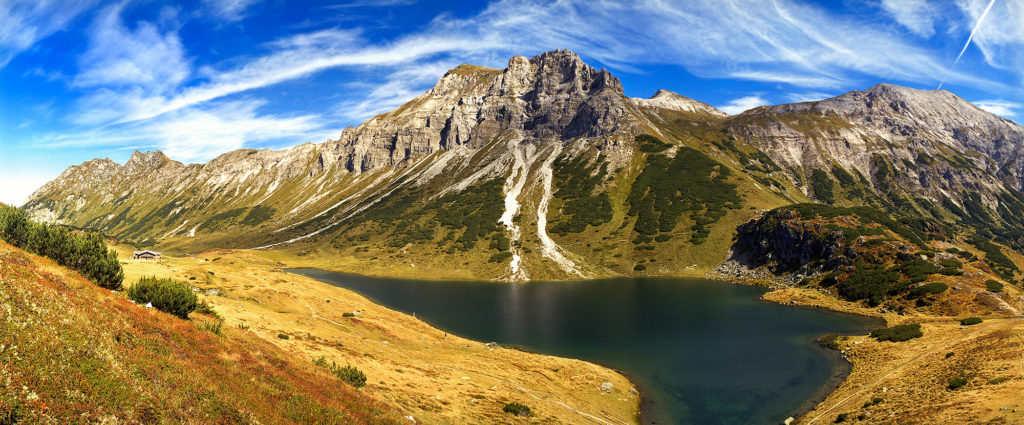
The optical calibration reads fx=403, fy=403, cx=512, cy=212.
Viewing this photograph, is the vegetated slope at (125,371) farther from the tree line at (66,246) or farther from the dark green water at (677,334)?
the dark green water at (677,334)

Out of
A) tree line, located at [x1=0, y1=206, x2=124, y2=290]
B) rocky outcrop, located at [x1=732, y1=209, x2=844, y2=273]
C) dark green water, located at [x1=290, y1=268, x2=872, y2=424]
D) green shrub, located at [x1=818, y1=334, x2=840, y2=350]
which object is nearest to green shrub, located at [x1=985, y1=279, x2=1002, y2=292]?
dark green water, located at [x1=290, y1=268, x2=872, y2=424]

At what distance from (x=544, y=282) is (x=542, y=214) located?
6276 centimetres

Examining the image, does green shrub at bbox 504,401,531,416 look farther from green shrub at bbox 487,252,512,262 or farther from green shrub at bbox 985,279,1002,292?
green shrub at bbox 487,252,512,262

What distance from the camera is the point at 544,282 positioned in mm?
123188

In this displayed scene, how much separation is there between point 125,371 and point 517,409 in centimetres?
2330

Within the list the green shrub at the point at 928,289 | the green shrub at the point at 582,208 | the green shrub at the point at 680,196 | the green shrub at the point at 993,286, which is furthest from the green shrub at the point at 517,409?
the green shrub at the point at 582,208

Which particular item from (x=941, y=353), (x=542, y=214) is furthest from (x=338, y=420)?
(x=542, y=214)

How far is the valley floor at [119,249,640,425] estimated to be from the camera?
97.6ft

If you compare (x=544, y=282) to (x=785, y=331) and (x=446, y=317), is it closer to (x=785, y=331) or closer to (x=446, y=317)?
(x=446, y=317)

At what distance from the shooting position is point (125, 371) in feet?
42.5

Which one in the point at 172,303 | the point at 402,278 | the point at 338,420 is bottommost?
the point at 402,278

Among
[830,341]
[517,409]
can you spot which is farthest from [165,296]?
[830,341]

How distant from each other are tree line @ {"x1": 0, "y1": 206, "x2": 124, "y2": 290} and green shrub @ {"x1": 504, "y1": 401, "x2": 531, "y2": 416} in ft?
102

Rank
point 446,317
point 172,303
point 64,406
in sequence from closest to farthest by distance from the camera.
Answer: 1. point 64,406
2. point 172,303
3. point 446,317
